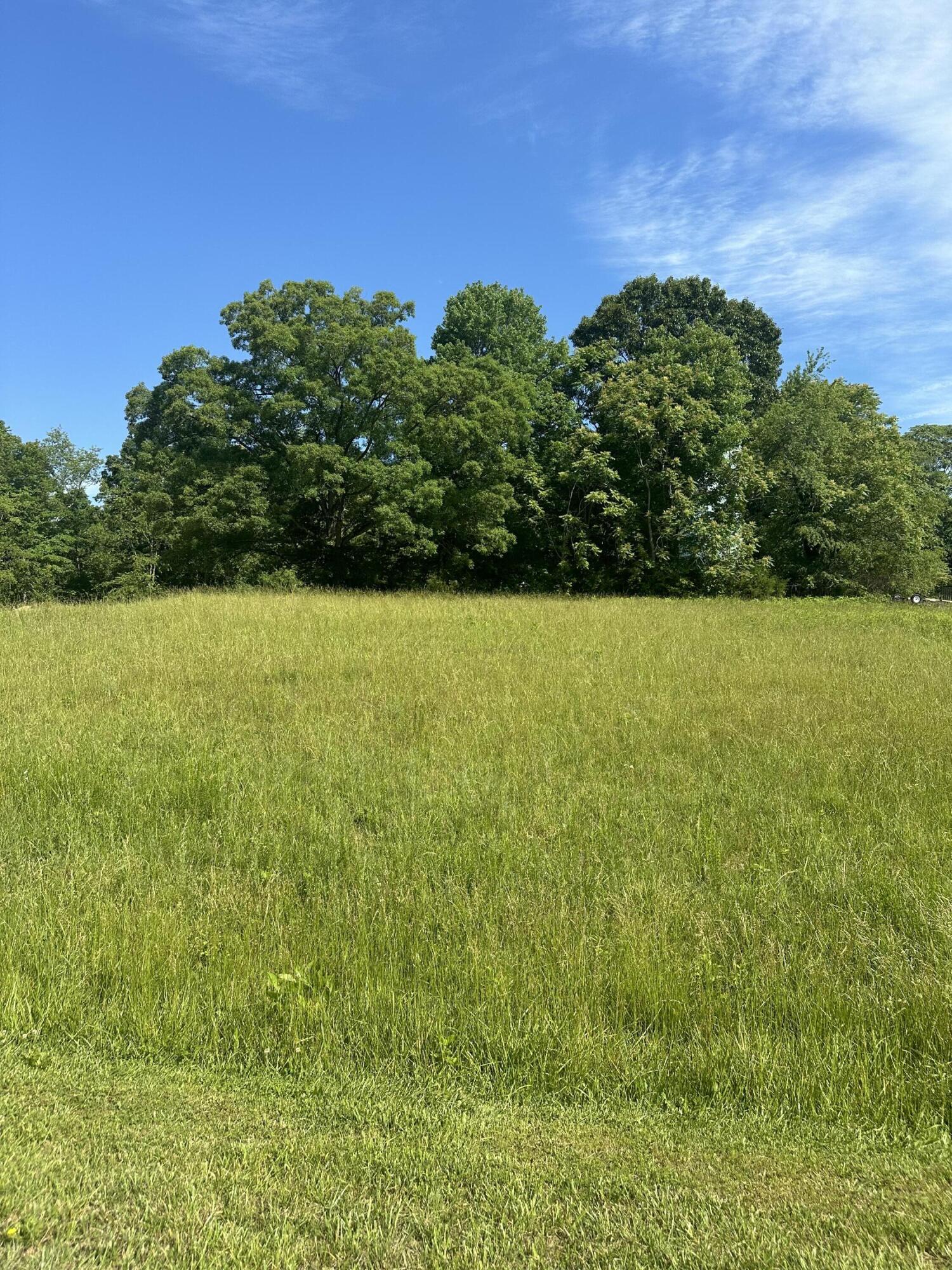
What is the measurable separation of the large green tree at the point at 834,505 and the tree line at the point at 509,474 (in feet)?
0.29

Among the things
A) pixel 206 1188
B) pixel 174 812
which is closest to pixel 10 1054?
pixel 206 1188

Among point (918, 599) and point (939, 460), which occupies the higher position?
point (939, 460)

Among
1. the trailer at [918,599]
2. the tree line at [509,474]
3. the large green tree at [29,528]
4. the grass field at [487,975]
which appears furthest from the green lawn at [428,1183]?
the large green tree at [29,528]

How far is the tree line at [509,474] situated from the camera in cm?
2686

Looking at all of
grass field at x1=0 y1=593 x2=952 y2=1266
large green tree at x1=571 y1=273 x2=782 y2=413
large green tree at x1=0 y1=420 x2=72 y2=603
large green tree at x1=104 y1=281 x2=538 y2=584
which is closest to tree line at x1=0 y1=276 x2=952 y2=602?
large green tree at x1=104 y1=281 x2=538 y2=584

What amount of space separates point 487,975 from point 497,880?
3.06 ft

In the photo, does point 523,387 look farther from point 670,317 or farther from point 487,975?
point 487,975

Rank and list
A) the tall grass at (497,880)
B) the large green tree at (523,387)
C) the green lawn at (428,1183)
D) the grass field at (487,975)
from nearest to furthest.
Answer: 1. the green lawn at (428,1183)
2. the grass field at (487,975)
3. the tall grass at (497,880)
4. the large green tree at (523,387)

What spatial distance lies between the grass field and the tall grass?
0.02 meters

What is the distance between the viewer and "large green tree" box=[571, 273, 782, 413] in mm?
41031

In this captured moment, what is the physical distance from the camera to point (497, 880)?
4.37 m

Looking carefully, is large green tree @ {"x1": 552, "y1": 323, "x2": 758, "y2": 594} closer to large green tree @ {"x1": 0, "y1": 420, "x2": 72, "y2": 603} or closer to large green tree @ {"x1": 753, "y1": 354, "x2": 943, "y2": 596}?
large green tree @ {"x1": 753, "y1": 354, "x2": 943, "y2": 596}

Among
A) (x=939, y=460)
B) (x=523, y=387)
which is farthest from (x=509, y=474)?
(x=939, y=460)

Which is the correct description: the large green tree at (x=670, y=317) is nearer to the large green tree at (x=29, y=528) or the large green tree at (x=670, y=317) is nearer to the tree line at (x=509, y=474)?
the tree line at (x=509, y=474)
